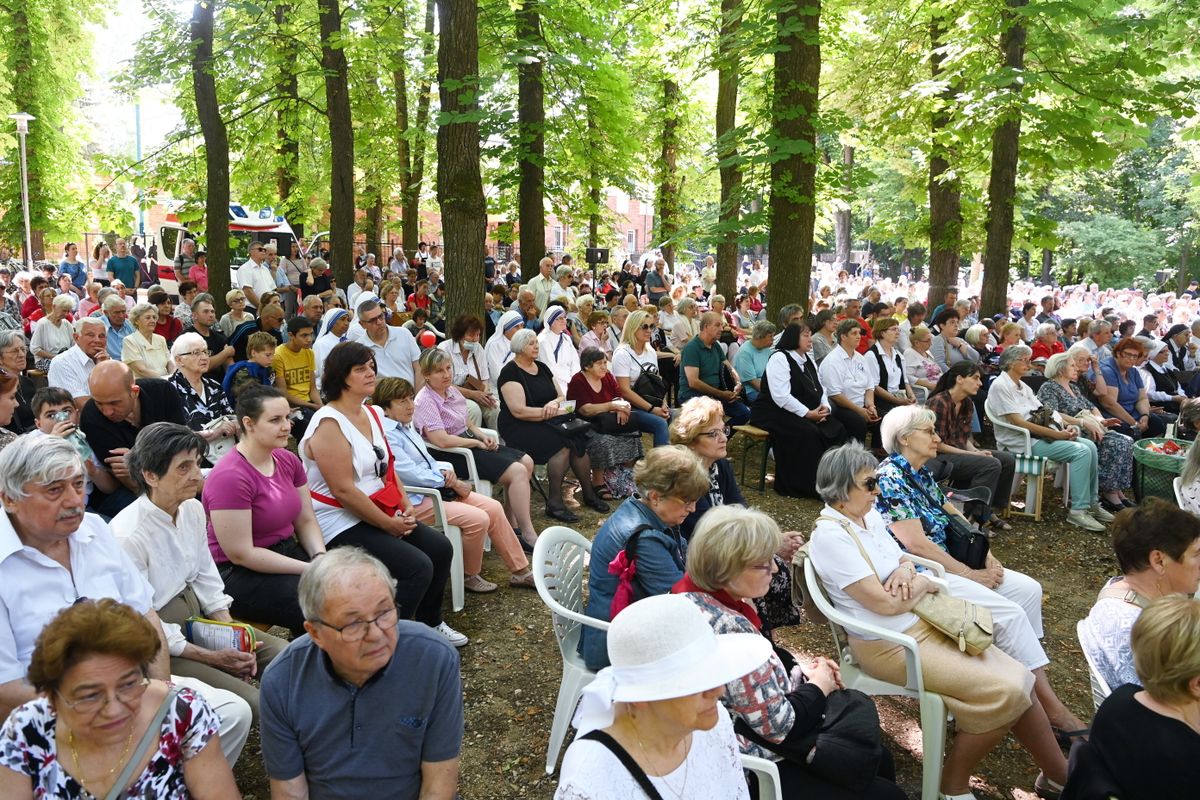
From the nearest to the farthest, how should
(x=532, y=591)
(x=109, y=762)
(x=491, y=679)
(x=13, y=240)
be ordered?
1. (x=109, y=762)
2. (x=491, y=679)
3. (x=532, y=591)
4. (x=13, y=240)

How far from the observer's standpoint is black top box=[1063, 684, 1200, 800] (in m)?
2.30

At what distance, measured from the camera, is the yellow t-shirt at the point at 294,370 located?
6.99 metres

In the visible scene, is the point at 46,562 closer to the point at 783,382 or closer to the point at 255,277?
the point at 783,382

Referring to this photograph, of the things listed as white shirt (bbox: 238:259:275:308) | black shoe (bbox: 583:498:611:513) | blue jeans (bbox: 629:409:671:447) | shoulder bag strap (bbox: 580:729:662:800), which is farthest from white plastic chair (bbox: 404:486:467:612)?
white shirt (bbox: 238:259:275:308)

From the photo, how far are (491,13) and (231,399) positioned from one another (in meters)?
6.49

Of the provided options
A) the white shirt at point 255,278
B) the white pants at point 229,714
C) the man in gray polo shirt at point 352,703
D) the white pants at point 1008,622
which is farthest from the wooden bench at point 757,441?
the white shirt at point 255,278

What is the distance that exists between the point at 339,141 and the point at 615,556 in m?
10.1

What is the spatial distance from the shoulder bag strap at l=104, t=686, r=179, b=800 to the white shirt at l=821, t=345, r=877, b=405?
6277mm

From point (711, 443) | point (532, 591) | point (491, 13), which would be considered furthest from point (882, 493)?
point (491, 13)

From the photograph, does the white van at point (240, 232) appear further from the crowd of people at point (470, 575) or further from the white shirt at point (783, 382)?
the white shirt at point (783, 382)

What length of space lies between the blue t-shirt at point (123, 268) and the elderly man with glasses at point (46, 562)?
15.3m

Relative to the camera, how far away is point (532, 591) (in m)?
5.14

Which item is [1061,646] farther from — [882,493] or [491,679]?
[491,679]

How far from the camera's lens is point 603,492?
22.7 feet
